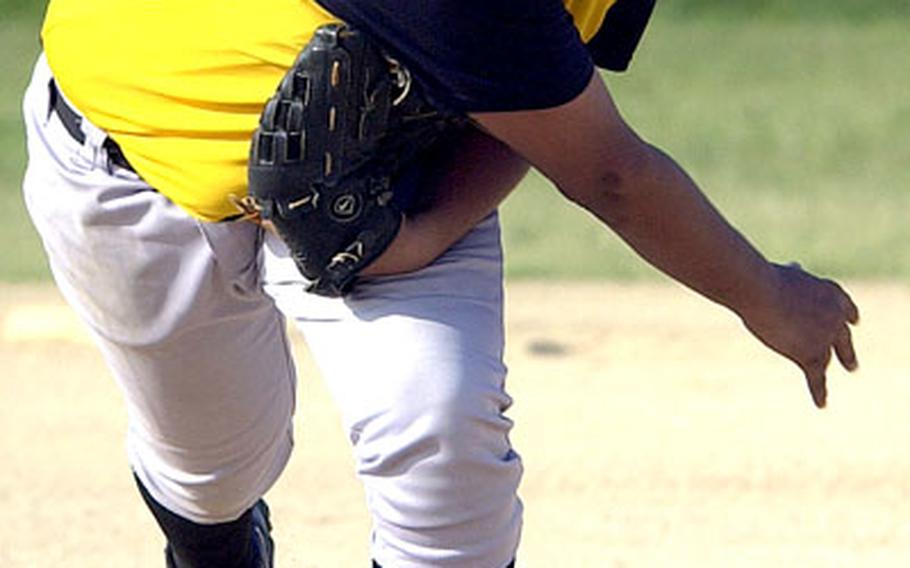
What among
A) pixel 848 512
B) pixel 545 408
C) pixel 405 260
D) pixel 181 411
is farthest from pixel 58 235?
pixel 545 408

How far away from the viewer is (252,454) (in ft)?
9.58

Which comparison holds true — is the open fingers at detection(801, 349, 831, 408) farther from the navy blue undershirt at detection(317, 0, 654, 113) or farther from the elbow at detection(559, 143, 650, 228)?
the navy blue undershirt at detection(317, 0, 654, 113)

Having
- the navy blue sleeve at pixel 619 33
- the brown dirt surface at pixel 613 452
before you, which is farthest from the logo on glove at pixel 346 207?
the brown dirt surface at pixel 613 452

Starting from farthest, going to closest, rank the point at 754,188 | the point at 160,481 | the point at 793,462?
the point at 754,188 → the point at 793,462 → the point at 160,481

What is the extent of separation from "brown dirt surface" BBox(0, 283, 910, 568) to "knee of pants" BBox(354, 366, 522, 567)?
131 cm

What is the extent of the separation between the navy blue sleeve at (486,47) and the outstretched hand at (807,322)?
37cm

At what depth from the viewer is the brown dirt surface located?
3.90 metres

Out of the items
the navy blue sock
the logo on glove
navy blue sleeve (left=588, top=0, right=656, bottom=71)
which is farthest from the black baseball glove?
the navy blue sock

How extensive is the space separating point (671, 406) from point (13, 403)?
4.79 feet

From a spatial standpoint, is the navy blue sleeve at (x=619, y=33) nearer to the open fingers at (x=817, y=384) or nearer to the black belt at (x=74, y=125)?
the open fingers at (x=817, y=384)

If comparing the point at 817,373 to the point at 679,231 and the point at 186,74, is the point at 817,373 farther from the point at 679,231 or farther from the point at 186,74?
the point at 186,74

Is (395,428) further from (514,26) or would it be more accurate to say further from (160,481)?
(160,481)

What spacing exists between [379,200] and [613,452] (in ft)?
6.94

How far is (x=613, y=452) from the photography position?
453cm
